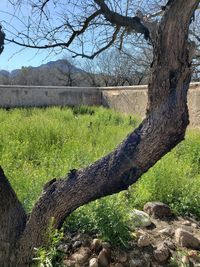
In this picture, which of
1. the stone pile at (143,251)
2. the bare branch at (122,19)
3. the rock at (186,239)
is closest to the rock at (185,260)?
the stone pile at (143,251)

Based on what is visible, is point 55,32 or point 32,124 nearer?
point 55,32

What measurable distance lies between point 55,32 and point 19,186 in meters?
1.46

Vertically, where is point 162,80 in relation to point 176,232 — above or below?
above

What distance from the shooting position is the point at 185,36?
231cm

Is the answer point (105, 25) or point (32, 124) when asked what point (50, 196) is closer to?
point (105, 25)

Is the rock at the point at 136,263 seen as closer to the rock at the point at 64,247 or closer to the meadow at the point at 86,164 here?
the meadow at the point at 86,164

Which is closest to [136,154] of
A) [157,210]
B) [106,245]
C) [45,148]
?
[106,245]

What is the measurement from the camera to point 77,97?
1420 centimetres

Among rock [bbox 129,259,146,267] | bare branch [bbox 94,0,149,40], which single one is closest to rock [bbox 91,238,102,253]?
rock [bbox 129,259,146,267]

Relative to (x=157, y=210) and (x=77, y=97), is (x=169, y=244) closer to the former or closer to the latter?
(x=157, y=210)

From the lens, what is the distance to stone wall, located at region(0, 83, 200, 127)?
1224cm

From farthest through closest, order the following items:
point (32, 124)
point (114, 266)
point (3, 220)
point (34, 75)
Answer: point (34, 75), point (32, 124), point (114, 266), point (3, 220)

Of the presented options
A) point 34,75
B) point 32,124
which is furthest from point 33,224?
point 34,75

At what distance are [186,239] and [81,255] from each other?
37.2 inches
